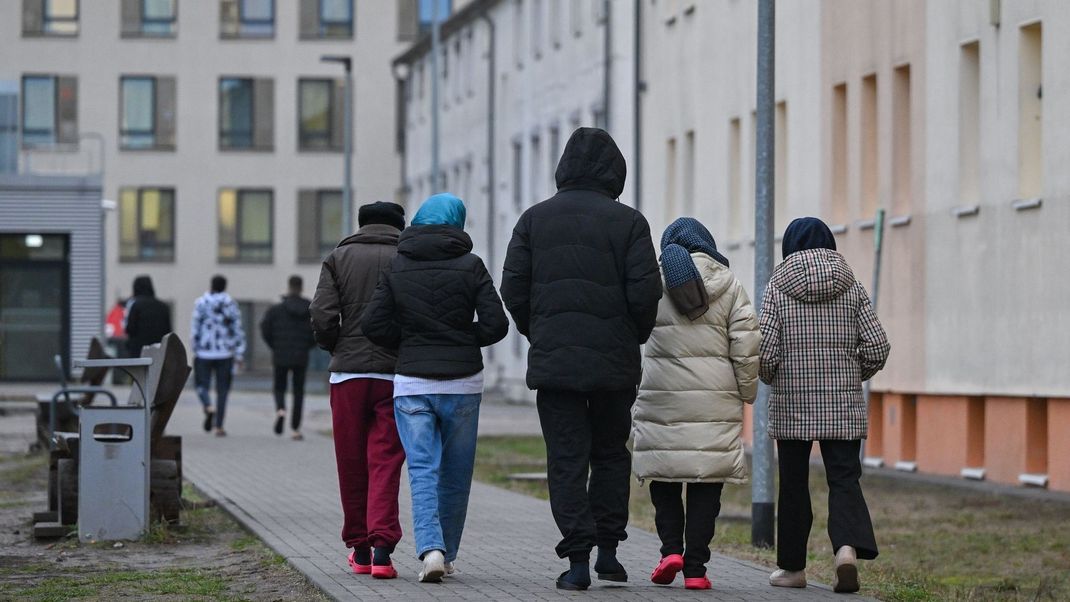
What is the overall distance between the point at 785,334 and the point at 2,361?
3979 centimetres

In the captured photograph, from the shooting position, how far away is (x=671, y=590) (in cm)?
988

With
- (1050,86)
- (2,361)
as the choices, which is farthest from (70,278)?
(1050,86)

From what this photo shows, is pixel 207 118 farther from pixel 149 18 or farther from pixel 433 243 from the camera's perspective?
pixel 433 243

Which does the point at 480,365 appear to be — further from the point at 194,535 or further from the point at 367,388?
the point at 194,535

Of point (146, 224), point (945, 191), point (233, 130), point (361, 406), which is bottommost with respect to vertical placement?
point (361, 406)

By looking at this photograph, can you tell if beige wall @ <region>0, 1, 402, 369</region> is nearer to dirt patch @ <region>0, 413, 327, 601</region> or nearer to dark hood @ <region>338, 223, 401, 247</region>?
dirt patch @ <region>0, 413, 327, 601</region>

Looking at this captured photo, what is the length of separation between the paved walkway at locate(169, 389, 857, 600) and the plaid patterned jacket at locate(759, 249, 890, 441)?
0.82m

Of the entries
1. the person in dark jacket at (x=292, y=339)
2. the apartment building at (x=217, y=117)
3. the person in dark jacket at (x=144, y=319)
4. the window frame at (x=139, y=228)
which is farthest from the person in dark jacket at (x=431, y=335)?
the window frame at (x=139, y=228)

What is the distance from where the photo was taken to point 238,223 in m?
68.7

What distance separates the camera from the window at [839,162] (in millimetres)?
26594

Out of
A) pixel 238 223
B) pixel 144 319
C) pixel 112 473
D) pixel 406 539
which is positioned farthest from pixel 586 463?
pixel 238 223

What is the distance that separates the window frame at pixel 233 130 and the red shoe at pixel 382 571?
5951cm

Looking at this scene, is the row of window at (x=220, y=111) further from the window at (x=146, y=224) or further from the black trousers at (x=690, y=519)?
the black trousers at (x=690, y=519)

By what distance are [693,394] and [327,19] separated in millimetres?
60961
